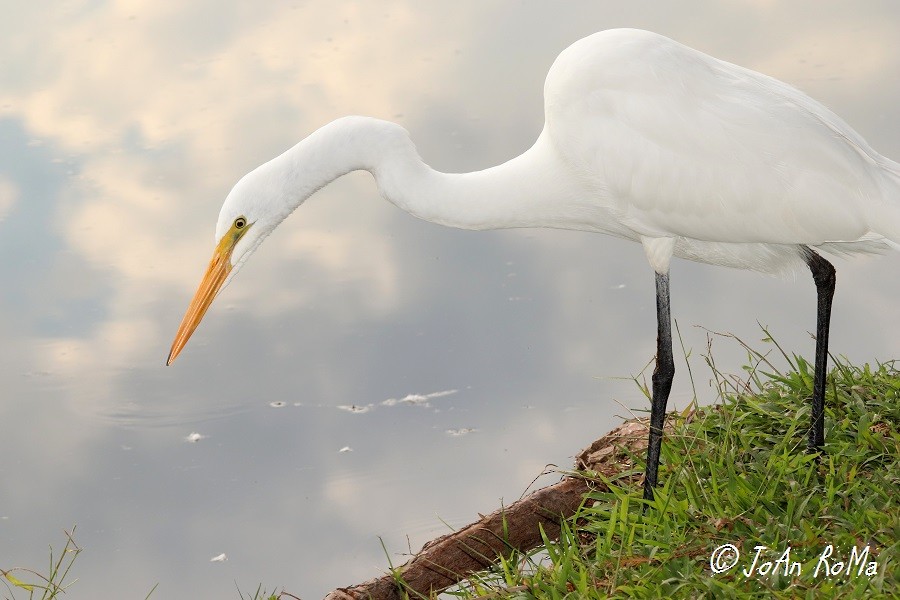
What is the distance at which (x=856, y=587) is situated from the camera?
10.2ft

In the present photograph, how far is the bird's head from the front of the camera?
11.7ft

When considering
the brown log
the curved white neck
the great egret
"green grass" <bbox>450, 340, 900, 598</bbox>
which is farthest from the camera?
the brown log

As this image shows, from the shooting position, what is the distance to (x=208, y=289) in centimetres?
378

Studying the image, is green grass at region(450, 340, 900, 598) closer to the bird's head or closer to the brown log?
the brown log

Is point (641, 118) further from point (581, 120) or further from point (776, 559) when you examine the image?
point (776, 559)

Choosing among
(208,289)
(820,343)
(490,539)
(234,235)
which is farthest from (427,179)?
(820,343)

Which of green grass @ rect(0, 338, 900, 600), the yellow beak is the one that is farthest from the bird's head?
green grass @ rect(0, 338, 900, 600)

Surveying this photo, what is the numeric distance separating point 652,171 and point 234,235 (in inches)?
53.3

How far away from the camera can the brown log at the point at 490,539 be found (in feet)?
12.7

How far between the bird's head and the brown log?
104 centimetres

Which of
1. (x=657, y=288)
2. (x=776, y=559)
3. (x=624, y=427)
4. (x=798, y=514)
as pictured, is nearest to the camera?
(x=776, y=559)

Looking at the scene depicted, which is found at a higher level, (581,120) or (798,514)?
(581,120)

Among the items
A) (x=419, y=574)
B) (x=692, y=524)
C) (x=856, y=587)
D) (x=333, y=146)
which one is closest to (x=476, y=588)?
(x=419, y=574)

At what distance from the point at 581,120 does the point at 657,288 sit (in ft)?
2.06
